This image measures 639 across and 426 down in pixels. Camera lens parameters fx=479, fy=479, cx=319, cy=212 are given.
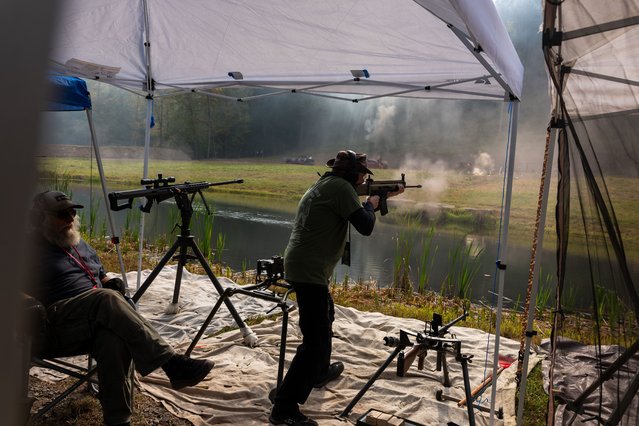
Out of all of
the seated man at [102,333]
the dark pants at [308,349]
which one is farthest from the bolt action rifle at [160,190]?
the dark pants at [308,349]

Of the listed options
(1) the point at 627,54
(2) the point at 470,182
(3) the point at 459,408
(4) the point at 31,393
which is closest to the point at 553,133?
(1) the point at 627,54

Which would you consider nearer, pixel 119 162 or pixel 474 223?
pixel 474 223

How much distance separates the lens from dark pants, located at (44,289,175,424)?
216 centimetres

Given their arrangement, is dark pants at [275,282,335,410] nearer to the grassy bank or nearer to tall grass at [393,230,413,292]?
tall grass at [393,230,413,292]

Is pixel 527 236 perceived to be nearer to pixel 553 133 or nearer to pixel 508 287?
pixel 508 287

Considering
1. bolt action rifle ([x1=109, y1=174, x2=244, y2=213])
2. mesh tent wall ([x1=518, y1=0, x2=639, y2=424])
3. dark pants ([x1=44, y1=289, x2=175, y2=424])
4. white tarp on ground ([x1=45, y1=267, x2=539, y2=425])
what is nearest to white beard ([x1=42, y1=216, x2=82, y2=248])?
dark pants ([x1=44, y1=289, x2=175, y2=424])

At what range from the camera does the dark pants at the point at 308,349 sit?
2469 millimetres

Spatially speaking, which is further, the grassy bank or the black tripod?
the grassy bank

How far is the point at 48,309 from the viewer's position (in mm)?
2242

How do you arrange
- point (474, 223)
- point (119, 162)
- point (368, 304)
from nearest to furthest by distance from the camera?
1. point (368, 304)
2. point (474, 223)
3. point (119, 162)

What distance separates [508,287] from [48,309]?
26.3 feet

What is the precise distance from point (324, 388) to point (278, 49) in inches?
104

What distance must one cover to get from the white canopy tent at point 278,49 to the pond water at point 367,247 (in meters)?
2.48

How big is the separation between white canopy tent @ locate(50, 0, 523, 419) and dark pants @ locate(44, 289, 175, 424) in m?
1.76
